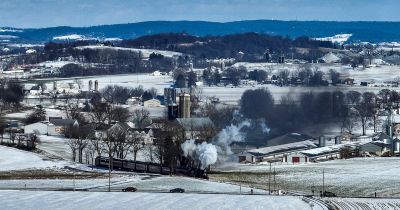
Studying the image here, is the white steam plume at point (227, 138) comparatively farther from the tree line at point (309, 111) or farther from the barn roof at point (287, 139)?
the tree line at point (309, 111)

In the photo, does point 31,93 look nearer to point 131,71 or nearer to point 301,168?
point 131,71

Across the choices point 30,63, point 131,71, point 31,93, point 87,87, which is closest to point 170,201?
point 31,93

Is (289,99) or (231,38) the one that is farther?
(231,38)

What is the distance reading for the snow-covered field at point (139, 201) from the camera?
2830 cm

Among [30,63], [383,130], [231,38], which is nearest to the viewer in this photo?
[383,130]

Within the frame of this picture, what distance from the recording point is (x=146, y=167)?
39281 mm

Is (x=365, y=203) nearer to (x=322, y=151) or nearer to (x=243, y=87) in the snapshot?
(x=322, y=151)

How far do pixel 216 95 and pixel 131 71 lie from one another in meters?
40.3

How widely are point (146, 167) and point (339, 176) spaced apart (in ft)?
25.1

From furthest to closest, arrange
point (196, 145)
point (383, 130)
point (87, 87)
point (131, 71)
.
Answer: point (131, 71) → point (87, 87) → point (383, 130) → point (196, 145)

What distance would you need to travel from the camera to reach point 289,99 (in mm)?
49750

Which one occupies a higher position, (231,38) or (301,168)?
(231,38)

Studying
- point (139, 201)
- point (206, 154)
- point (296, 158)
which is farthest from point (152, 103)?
point (139, 201)

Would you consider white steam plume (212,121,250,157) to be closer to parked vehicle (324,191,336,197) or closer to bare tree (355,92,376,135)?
parked vehicle (324,191,336,197)
